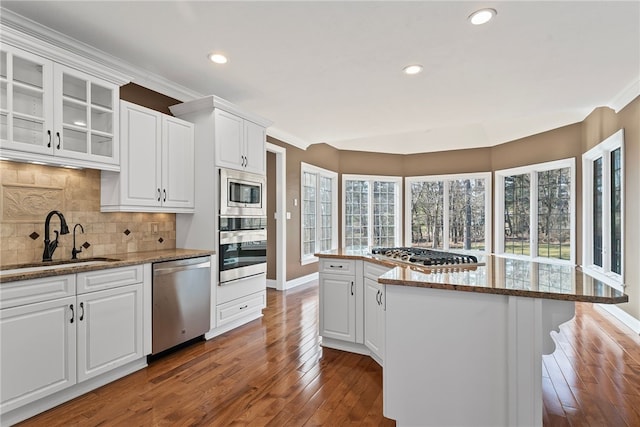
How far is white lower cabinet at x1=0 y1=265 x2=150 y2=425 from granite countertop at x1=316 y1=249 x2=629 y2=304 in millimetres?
1921

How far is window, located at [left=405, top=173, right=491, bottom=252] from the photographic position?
22.2 ft

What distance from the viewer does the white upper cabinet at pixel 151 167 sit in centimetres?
283

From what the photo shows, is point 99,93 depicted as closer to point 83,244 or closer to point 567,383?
point 83,244

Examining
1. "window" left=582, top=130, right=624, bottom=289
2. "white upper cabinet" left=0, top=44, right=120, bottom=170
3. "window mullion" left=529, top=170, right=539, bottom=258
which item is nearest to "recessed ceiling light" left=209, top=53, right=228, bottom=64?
"white upper cabinet" left=0, top=44, right=120, bottom=170

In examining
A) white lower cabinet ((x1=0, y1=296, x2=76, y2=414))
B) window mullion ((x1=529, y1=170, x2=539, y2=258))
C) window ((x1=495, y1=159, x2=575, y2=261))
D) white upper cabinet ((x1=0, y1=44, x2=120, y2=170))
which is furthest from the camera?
window mullion ((x1=529, y1=170, x2=539, y2=258))

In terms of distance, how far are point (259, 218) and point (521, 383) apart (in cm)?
286

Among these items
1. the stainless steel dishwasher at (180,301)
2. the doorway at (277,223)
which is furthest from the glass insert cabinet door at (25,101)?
the doorway at (277,223)

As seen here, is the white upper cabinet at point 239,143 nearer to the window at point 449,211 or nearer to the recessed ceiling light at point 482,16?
the recessed ceiling light at point 482,16

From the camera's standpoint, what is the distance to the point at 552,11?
2.21 m

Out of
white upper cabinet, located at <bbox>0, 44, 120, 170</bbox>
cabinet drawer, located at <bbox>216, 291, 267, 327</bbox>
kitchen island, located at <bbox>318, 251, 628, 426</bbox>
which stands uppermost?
white upper cabinet, located at <bbox>0, 44, 120, 170</bbox>

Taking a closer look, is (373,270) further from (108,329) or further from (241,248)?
(108,329)

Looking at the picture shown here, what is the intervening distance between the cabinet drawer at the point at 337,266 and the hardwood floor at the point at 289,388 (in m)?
0.71

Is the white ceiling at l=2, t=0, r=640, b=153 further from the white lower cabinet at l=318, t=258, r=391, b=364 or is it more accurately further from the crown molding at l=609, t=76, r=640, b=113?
the white lower cabinet at l=318, t=258, r=391, b=364

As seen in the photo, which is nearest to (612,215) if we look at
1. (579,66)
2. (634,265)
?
(634,265)
